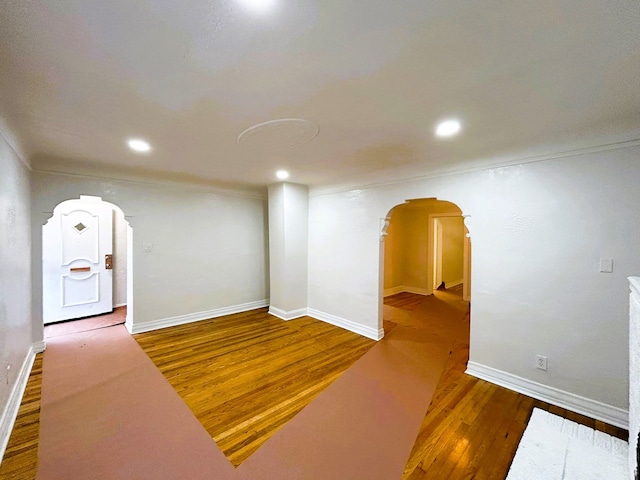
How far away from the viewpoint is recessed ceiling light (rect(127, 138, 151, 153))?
2.32 meters

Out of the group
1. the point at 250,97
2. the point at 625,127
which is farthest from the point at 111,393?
the point at 625,127

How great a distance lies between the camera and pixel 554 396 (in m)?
2.26

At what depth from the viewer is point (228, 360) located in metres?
2.93

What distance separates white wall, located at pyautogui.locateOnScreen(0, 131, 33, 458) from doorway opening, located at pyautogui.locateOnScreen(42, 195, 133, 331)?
1.13 m

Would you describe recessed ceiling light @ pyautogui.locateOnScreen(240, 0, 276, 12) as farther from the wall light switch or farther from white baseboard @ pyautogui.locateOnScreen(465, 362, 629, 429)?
white baseboard @ pyautogui.locateOnScreen(465, 362, 629, 429)

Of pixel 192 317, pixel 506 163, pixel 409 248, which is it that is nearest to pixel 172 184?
Result: pixel 192 317

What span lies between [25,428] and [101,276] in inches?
128

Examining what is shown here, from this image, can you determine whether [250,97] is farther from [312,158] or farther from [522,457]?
[522,457]

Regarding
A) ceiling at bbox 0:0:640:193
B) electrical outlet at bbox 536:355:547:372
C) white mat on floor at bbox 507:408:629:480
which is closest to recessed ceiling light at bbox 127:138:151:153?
ceiling at bbox 0:0:640:193

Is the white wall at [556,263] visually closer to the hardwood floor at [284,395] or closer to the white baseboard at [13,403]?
the hardwood floor at [284,395]

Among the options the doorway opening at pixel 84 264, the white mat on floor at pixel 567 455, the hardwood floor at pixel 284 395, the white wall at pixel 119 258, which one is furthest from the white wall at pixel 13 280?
the white mat on floor at pixel 567 455

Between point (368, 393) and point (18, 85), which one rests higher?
point (18, 85)

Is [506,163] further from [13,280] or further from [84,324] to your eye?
[84,324]

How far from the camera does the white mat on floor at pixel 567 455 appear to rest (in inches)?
54.0
